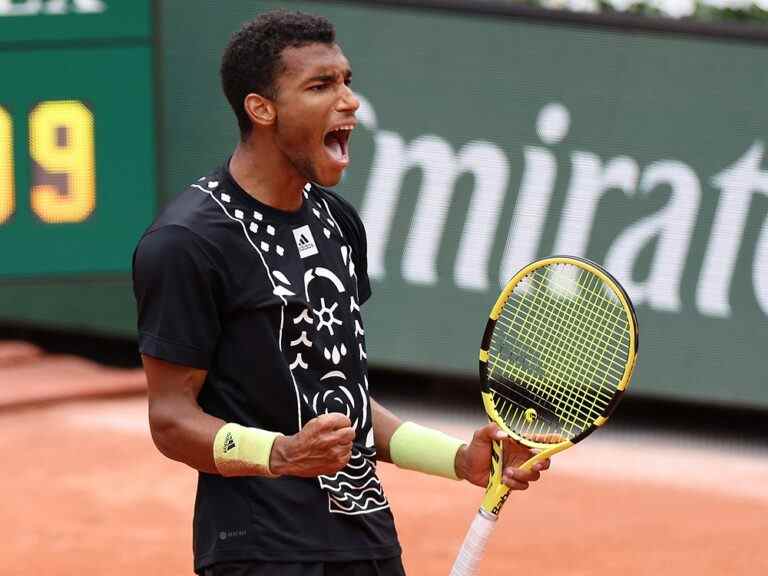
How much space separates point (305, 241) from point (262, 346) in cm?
24

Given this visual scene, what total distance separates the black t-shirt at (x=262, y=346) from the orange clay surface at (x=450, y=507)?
2.90 m

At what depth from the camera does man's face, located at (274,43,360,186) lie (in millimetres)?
2836

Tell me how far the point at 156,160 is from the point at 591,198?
2.31 meters

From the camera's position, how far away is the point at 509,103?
7.84 m

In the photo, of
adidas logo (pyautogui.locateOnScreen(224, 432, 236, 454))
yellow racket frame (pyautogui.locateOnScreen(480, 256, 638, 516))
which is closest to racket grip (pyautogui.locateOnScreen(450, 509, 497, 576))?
yellow racket frame (pyautogui.locateOnScreen(480, 256, 638, 516))

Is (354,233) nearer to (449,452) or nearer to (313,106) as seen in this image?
(313,106)

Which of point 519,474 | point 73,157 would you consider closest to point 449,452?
point 519,474

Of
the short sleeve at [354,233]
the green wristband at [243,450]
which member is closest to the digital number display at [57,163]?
the short sleeve at [354,233]

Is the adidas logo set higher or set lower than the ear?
lower

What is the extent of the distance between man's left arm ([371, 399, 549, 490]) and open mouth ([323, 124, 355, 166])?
55 cm

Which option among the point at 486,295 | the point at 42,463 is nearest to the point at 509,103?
the point at 486,295

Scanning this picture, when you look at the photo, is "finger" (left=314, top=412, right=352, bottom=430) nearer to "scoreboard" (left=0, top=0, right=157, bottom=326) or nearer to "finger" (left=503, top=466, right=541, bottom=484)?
"finger" (left=503, top=466, right=541, bottom=484)

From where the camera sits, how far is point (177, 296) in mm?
2727

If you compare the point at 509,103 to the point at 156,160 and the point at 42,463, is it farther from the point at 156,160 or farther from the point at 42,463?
the point at 42,463
